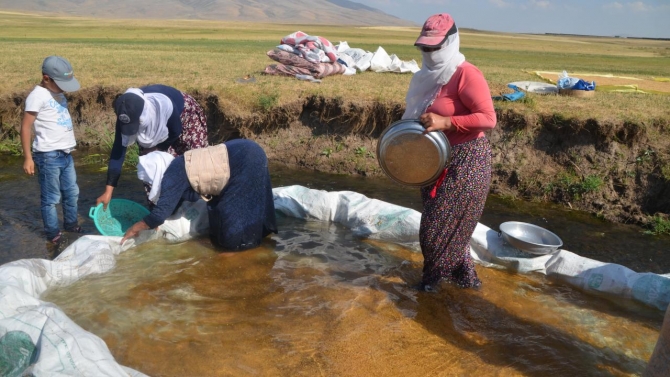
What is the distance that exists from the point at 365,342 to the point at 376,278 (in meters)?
0.92

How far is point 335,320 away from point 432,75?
170 centimetres

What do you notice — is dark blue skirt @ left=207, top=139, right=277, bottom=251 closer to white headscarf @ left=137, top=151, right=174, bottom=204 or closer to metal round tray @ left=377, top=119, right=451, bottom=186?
white headscarf @ left=137, top=151, right=174, bottom=204

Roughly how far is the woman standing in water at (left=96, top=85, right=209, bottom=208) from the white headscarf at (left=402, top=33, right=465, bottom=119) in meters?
1.99

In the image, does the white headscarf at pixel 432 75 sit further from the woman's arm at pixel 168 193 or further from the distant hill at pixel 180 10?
the distant hill at pixel 180 10

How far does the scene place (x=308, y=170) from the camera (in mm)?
7504

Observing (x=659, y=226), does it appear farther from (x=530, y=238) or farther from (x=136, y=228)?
(x=136, y=228)

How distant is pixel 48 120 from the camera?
14.2 feet

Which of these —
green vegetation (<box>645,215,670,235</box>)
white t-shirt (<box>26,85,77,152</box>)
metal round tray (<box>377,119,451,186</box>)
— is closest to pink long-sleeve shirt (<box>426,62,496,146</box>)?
metal round tray (<box>377,119,451,186</box>)

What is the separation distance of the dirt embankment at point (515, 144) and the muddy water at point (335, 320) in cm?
258

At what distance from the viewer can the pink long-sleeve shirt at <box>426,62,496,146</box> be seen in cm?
320

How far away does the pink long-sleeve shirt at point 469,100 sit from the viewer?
126 inches

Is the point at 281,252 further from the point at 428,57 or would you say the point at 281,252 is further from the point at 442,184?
the point at 428,57

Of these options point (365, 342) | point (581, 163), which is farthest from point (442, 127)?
point (581, 163)

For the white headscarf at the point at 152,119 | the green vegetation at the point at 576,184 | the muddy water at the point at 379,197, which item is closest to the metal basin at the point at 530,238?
the muddy water at the point at 379,197
